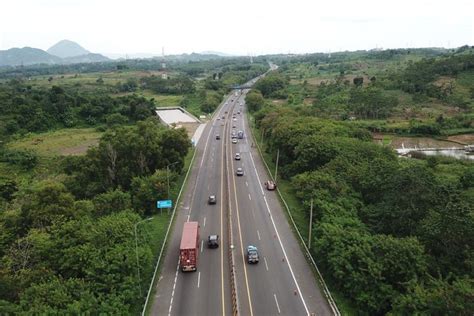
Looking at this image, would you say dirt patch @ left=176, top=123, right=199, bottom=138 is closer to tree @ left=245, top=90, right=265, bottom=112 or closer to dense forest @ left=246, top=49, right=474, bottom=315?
tree @ left=245, top=90, right=265, bottom=112

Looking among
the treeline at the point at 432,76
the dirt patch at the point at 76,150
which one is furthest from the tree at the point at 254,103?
the dirt patch at the point at 76,150

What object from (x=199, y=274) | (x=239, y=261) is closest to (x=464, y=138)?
(x=239, y=261)

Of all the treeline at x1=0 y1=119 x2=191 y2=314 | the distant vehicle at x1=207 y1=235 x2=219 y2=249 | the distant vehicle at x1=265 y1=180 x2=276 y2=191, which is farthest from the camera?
the distant vehicle at x1=265 y1=180 x2=276 y2=191

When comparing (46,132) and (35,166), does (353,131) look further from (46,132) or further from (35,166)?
(46,132)

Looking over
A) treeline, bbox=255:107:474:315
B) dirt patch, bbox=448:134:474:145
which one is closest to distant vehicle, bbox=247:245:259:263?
treeline, bbox=255:107:474:315

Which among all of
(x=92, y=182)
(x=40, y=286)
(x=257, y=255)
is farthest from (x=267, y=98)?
(x=40, y=286)

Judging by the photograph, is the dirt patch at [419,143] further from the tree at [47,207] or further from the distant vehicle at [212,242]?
the tree at [47,207]
